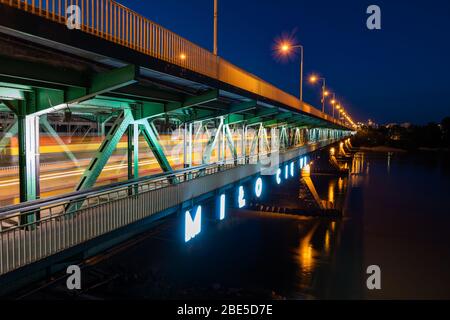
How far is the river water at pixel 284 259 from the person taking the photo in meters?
20.2

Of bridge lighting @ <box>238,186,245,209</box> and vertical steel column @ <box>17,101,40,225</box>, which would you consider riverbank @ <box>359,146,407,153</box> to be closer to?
bridge lighting @ <box>238,186,245,209</box>

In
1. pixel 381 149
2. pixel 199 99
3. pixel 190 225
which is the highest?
pixel 199 99

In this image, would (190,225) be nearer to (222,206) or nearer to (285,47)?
(222,206)

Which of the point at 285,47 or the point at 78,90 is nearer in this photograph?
the point at 78,90

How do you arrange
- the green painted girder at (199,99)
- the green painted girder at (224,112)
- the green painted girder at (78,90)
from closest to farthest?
the green painted girder at (78,90)
the green painted girder at (199,99)
the green painted girder at (224,112)

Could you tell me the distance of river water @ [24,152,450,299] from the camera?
2022cm

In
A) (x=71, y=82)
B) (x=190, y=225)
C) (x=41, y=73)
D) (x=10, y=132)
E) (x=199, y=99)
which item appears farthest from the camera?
(x=199, y=99)

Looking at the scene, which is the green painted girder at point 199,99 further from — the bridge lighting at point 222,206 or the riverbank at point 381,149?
the riverbank at point 381,149

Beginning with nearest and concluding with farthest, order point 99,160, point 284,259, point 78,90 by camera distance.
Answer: point 78,90
point 99,160
point 284,259

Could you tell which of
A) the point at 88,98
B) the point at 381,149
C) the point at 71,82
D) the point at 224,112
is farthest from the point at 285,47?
the point at 381,149

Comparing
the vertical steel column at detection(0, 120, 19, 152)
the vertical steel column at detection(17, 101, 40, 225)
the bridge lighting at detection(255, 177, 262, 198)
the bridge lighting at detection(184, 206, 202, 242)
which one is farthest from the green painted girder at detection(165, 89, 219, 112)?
the bridge lighting at detection(255, 177, 262, 198)

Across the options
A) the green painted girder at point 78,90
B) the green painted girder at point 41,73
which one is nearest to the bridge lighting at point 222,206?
the green painted girder at point 78,90

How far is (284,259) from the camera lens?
2516 centimetres
